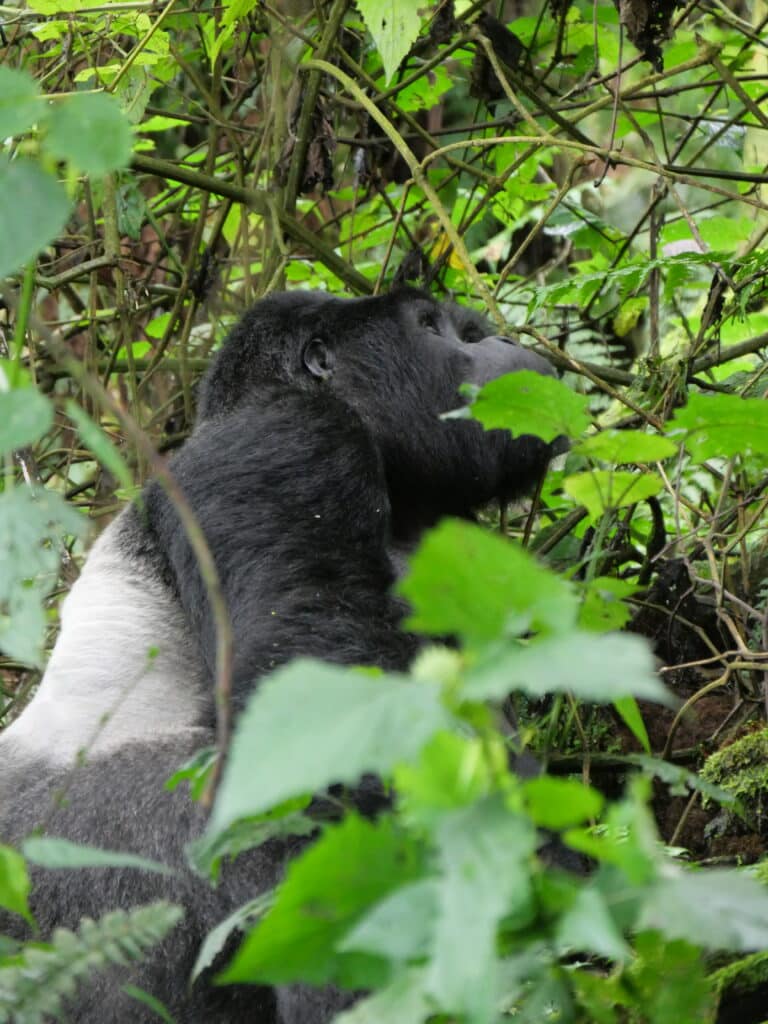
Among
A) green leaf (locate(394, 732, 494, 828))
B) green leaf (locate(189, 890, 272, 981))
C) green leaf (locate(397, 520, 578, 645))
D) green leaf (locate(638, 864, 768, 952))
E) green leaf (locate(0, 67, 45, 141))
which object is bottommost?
green leaf (locate(189, 890, 272, 981))

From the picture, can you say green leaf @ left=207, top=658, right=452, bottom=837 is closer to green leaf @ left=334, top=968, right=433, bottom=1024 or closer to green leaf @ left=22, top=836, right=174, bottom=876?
green leaf @ left=334, top=968, right=433, bottom=1024

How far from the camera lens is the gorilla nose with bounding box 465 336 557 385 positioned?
8.65 feet

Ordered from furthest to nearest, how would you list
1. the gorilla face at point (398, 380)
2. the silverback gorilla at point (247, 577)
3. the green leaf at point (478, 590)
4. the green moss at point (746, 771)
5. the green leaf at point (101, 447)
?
1. the gorilla face at point (398, 380)
2. the green moss at point (746, 771)
3. the silverback gorilla at point (247, 577)
4. the green leaf at point (101, 447)
5. the green leaf at point (478, 590)

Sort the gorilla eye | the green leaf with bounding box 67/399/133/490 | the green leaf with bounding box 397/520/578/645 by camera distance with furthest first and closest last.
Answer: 1. the gorilla eye
2. the green leaf with bounding box 67/399/133/490
3. the green leaf with bounding box 397/520/578/645

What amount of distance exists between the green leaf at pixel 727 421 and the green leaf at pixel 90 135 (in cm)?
72

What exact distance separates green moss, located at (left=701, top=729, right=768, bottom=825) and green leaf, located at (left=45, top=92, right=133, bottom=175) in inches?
65.0

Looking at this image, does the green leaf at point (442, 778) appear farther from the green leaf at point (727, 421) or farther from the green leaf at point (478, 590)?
the green leaf at point (727, 421)

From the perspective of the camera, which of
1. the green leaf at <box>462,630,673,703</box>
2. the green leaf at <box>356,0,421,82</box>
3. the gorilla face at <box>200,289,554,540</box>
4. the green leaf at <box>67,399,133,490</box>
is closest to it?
the green leaf at <box>462,630,673,703</box>

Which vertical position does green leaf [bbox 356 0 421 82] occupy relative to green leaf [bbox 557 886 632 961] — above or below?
above

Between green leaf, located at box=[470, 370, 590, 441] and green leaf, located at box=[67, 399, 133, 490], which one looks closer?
green leaf, located at box=[67, 399, 133, 490]

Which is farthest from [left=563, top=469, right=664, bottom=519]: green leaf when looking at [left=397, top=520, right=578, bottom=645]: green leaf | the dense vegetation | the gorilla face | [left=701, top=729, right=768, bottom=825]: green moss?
the gorilla face

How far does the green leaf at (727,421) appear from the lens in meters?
1.44

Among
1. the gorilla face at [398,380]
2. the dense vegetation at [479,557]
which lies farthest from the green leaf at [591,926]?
the gorilla face at [398,380]

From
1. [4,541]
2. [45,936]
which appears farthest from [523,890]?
[45,936]
